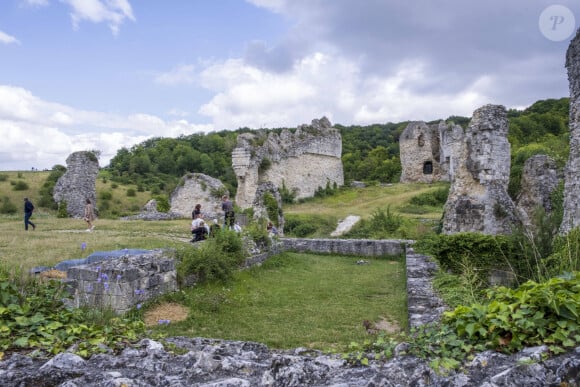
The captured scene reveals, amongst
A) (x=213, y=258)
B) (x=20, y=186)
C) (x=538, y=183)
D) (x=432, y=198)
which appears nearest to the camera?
(x=213, y=258)

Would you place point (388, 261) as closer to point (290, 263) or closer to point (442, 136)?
point (290, 263)

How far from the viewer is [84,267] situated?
255 inches

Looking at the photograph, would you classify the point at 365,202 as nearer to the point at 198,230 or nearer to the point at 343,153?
the point at 198,230

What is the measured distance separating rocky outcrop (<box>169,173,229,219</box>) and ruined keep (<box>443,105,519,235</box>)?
15.4m

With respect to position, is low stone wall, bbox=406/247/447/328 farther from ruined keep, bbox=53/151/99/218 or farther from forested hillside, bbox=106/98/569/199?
forested hillside, bbox=106/98/569/199

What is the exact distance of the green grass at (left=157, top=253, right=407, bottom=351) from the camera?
5969mm

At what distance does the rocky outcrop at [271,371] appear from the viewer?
2.43 meters

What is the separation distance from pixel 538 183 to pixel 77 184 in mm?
24102

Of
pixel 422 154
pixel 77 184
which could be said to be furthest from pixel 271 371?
pixel 422 154

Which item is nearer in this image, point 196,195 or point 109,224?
point 109,224

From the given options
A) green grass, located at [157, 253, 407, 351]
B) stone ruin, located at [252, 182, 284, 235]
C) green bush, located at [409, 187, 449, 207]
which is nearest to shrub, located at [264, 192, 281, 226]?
stone ruin, located at [252, 182, 284, 235]

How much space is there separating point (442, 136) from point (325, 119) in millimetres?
9324

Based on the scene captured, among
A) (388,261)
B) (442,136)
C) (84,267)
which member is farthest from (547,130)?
(84,267)

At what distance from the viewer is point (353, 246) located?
14727 millimetres
